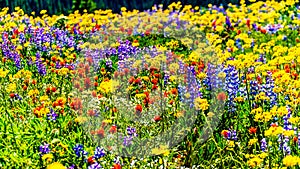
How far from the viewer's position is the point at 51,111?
394cm

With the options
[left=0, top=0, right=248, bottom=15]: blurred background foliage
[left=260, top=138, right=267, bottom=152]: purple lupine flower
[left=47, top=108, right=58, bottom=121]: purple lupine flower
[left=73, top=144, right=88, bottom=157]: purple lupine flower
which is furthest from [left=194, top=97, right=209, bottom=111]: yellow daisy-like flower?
[left=0, top=0, right=248, bottom=15]: blurred background foliage

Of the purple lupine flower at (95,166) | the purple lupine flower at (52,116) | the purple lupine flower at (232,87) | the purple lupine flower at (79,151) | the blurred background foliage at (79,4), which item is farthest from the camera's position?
the blurred background foliage at (79,4)

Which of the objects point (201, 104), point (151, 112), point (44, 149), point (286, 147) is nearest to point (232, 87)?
point (201, 104)

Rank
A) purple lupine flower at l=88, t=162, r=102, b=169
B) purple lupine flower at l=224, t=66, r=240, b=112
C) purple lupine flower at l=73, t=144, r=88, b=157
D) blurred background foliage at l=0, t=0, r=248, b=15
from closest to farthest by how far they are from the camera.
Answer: purple lupine flower at l=88, t=162, r=102, b=169 → purple lupine flower at l=73, t=144, r=88, b=157 → purple lupine flower at l=224, t=66, r=240, b=112 → blurred background foliage at l=0, t=0, r=248, b=15

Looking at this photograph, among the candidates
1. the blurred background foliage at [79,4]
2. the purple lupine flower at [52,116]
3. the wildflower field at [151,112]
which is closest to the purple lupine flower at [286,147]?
the wildflower field at [151,112]

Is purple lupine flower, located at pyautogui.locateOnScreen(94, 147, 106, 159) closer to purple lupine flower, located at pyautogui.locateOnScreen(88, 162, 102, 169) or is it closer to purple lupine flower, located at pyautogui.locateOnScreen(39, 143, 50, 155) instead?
purple lupine flower, located at pyautogui.locateOnScreen(88, 162, 102, 169)

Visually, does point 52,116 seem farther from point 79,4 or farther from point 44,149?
point 79,4

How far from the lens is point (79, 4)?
361 inches

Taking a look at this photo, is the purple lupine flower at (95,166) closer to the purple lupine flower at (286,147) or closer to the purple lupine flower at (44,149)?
the purple lupine flower at (44,149)

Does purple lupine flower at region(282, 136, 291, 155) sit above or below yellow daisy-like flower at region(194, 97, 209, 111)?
below

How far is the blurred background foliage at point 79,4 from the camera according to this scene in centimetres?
912

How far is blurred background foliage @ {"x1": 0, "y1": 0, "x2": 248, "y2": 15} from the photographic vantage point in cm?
912

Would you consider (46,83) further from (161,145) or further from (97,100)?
(161,145)

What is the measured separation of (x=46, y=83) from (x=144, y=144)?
1323 millimetres
